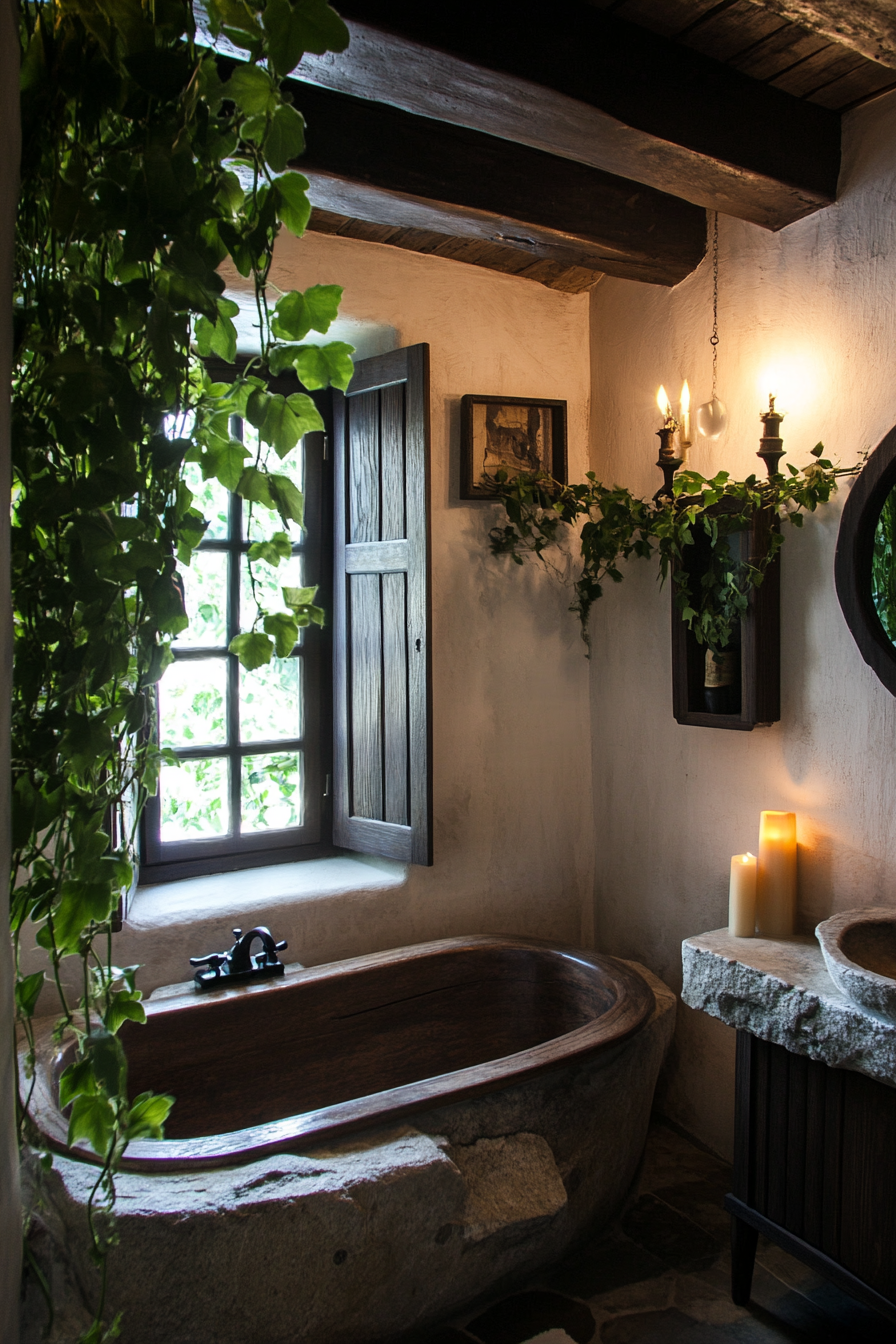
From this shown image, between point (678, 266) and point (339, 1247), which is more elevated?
point (678, 266)

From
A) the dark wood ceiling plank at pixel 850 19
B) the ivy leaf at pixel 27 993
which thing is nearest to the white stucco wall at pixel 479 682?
the dark wood ceiling plank at pixel 850 19

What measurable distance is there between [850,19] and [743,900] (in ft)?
5.52

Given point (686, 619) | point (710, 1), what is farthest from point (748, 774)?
point (710, 1)

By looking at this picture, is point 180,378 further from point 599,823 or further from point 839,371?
point 599,823

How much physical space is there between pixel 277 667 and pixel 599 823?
111cm

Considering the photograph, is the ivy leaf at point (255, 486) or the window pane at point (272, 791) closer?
the ivy leaf at point (255, 486)

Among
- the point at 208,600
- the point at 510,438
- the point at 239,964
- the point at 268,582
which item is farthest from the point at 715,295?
the point at 239,964

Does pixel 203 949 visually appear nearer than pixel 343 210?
No

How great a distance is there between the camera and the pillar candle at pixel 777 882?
6.80 ft

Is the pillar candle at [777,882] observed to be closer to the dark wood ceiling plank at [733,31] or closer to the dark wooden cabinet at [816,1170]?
the dark wooden cabinet at [816,1170]

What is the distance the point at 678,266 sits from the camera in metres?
2.44

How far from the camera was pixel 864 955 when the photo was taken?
176 centimetres

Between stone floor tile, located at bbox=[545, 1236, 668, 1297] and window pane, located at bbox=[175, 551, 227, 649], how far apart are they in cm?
175

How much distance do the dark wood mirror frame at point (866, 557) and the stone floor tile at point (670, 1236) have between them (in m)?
1.31
